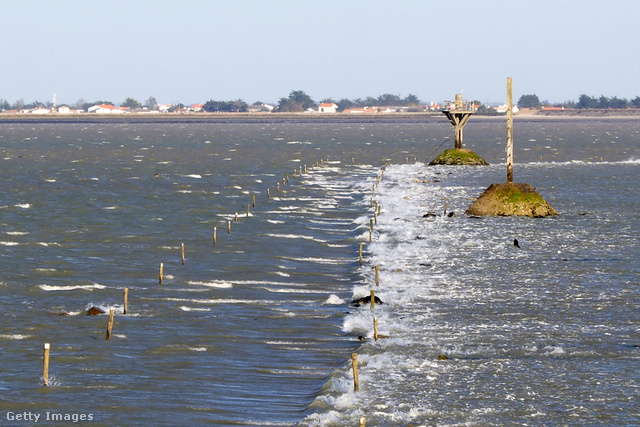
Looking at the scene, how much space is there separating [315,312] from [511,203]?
25915mm

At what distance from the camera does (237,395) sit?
19641mm

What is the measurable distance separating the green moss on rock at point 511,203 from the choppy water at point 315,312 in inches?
55.1

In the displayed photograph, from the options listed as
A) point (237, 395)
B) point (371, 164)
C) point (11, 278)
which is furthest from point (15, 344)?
point (371, 164)

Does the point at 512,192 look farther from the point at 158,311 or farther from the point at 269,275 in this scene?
the point at 158,311

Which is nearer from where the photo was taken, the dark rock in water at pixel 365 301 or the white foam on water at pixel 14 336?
the white foam on water at pixel 14 336

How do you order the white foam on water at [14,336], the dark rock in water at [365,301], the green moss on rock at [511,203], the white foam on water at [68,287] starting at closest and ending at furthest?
the white foam on water at [14,336] → the dark rock in water at [365,301] → the white foam on water at [68,287] → the green moss on rock at [511,203]

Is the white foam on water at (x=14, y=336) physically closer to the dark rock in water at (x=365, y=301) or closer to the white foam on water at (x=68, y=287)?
the white foam on water at (x=68, y=287)

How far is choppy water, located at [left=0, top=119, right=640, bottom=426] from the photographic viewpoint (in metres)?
19.3

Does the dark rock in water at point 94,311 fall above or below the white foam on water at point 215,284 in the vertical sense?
above

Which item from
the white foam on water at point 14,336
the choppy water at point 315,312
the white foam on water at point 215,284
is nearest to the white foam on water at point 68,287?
the choppy water at point 315,312

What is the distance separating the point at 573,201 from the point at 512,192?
30.4ft

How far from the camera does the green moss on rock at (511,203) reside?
5053cm

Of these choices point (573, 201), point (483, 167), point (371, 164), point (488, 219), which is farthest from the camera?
point (371, 164)

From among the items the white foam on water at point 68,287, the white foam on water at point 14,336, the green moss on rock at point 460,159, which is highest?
the white foam on water at point 14,336
